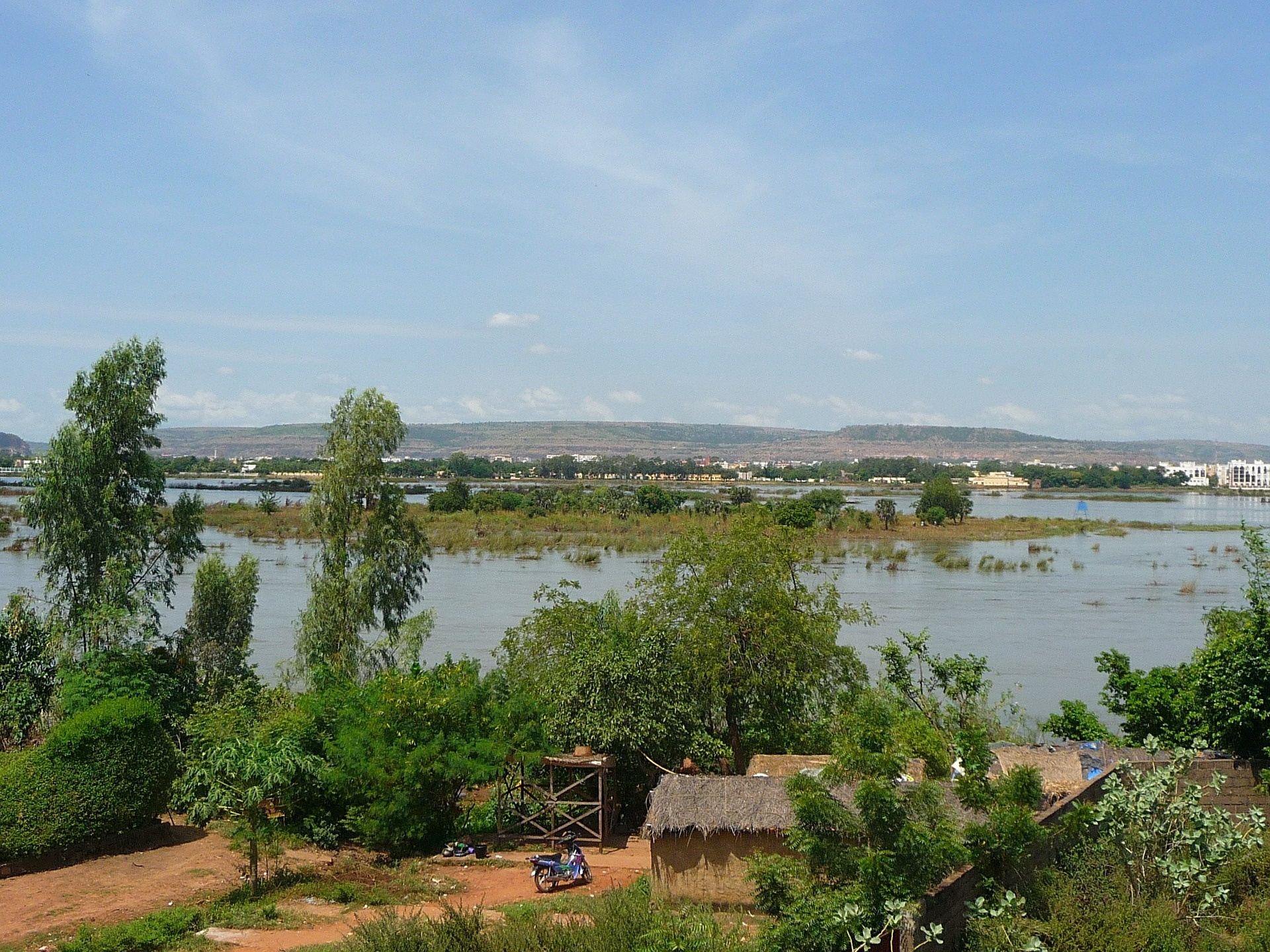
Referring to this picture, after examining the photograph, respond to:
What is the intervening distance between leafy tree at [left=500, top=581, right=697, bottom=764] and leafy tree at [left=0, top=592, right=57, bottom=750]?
639cm

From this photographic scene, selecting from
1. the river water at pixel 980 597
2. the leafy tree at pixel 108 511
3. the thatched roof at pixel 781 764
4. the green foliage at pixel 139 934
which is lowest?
the river water at pixel 980 597

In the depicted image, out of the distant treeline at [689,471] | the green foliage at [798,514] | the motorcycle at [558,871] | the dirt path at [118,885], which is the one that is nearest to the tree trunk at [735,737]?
the motorcycle at [558,871]

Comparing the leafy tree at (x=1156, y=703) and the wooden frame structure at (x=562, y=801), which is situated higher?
the leafy tree at (x=1156, y=703)

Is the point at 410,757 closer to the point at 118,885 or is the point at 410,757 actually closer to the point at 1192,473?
the point at 118,885

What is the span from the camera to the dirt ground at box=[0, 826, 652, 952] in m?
9.55

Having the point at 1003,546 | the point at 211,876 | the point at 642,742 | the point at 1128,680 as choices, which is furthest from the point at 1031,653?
the point at 1003,546

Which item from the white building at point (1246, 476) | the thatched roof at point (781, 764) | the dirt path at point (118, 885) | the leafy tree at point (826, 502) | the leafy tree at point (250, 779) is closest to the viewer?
the dirt path at point (118, 885)

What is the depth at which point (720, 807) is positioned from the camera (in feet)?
33.8

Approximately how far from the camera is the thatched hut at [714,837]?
1012 cm

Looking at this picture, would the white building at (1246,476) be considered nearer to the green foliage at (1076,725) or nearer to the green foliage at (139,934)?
the green foliage at (1076,725)

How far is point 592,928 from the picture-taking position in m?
7.10

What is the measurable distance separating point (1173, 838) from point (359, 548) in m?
14.4

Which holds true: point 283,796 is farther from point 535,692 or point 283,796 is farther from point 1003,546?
point 1003,546

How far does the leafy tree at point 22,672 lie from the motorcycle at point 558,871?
311 inches
